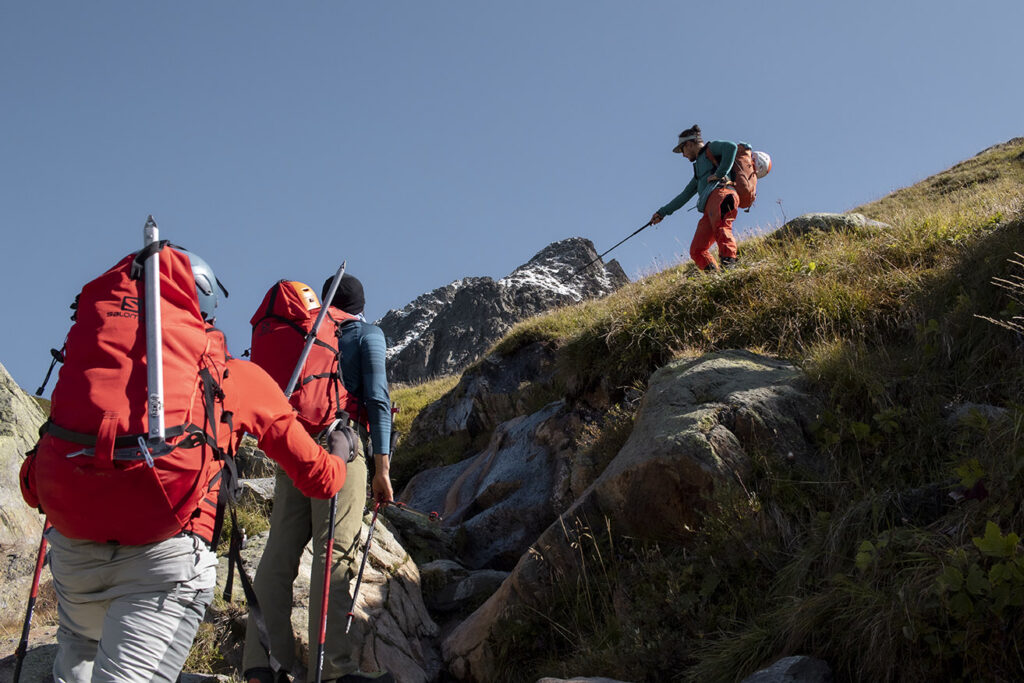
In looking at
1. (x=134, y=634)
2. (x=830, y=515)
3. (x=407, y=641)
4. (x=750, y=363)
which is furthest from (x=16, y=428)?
(x=830, y=515)

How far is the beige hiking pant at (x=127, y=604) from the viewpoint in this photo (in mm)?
2646

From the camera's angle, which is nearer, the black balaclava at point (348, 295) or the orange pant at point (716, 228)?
the black balaclava at point (348, 295)

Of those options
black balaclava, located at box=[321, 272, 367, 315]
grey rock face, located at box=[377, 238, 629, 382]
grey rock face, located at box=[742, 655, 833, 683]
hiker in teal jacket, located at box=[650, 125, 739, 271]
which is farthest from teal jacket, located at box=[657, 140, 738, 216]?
grey rock face, located at box=[377, 238, 629, 382]

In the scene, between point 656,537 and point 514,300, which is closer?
point 656,537

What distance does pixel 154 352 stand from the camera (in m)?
2.62

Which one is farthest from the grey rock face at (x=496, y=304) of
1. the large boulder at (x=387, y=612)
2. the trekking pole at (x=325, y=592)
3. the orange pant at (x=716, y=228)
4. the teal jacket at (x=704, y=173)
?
the trekking pole at (x=325, y=592)

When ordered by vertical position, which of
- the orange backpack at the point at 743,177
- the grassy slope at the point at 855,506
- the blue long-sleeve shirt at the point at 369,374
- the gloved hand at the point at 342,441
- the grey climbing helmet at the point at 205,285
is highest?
the orange backpack at the point at 743,177

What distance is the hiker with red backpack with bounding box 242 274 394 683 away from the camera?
4.57 m

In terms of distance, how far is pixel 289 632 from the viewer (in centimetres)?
476

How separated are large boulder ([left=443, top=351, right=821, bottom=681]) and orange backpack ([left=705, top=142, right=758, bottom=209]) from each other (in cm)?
444

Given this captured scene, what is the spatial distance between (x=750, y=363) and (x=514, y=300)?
27.0 m

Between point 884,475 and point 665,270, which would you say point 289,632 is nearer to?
point 884,475

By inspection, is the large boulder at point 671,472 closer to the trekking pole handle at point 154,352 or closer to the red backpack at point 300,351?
the red backpack at point 300,351

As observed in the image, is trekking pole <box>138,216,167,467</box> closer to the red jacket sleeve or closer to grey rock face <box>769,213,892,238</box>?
the red jacket sleeve
